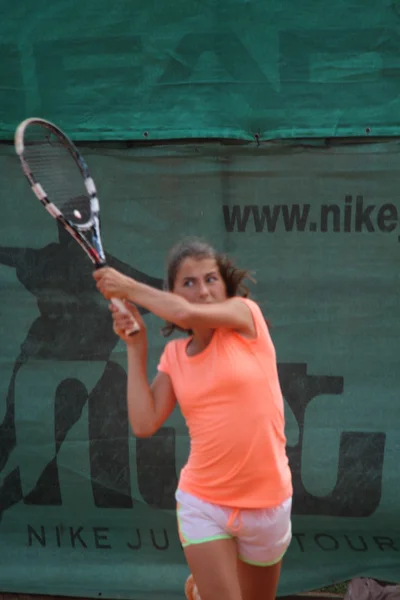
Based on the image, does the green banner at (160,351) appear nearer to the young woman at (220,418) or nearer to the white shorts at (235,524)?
the young woman at (220,418)

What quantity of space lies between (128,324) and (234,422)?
47cm

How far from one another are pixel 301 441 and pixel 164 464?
0.70m

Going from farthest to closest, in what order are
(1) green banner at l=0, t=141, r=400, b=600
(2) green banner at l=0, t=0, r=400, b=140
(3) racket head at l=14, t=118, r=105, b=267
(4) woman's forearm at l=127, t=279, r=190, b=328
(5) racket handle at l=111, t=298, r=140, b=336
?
(1) green banner at l=0, t=141, r=400, b=600, (2) green banner at l=0, t=0, r=400, b=140, (3) racket head at l=14, t=118, r=105, b=267, (5) racket handle at l=111, t=298, r=140, b=336, (4) woman's forearm at l=127, t=279, r=190, b=328

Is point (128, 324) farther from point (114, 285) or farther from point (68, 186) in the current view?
point (68, 186)

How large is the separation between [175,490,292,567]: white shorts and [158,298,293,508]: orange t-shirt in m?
0.03

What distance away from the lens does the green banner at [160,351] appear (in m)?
4.03

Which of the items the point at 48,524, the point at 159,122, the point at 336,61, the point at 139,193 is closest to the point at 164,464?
the point at 48,524

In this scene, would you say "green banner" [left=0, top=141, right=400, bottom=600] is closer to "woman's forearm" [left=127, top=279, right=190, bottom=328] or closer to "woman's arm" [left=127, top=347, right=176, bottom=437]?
"woman's arm" [left=127, top=347, right=176, bottom=437]

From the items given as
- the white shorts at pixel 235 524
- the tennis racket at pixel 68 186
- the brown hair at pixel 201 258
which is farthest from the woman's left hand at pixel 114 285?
the white shorts at pixel 235 524

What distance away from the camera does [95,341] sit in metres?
4.20

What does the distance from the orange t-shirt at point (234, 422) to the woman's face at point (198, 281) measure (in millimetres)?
130

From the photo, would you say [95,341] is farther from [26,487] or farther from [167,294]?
[167,294]

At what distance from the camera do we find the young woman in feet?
8.77

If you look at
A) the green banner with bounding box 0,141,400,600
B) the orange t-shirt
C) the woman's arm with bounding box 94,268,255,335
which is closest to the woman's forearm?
the woman's arm with bounding box 94,268,255,335
